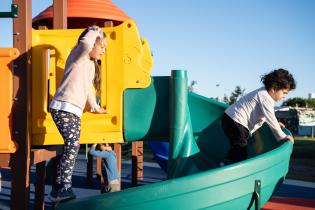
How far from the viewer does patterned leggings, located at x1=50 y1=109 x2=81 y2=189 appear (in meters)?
2.56

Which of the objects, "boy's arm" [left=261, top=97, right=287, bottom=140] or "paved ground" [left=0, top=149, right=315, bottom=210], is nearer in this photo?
"boy's arm" [left=261, top=97, right=287, bottom=140]

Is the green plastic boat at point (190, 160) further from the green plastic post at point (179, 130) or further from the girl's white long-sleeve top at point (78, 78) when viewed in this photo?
the girl's white long-sleeve top at point (78, 78)

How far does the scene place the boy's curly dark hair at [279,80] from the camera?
336cm

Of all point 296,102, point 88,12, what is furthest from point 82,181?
point 296,102

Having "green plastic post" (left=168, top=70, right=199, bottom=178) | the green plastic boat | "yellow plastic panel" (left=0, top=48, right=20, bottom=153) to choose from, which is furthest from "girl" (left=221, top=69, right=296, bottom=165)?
"yellow plastic panel" (left=0, top=48, right=20, bottom=153)

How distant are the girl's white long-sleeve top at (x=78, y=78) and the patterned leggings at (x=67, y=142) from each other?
0.05 m

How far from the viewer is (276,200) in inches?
170

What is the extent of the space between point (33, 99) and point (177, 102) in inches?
41.3

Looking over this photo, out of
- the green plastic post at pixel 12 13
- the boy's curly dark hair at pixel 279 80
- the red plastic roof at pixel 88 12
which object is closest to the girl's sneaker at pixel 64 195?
the green plastic post at pixel 12 13

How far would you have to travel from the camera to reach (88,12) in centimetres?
614

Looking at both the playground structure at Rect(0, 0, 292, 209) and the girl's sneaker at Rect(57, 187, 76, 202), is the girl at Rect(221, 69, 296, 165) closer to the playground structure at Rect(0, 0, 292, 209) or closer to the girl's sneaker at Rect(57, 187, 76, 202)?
the playground structure at Rect(0, 0, 292, 209)

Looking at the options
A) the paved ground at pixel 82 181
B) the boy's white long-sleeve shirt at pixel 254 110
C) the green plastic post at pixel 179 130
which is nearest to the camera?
the green plastic post at pixel 179 130

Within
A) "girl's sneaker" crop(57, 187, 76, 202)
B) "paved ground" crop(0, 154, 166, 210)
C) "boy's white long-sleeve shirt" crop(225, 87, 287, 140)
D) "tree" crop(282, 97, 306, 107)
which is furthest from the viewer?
"tree" crop(282, 97, 306, 107)

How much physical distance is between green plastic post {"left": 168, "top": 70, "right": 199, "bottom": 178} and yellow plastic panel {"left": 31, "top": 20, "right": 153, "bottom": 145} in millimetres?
246
